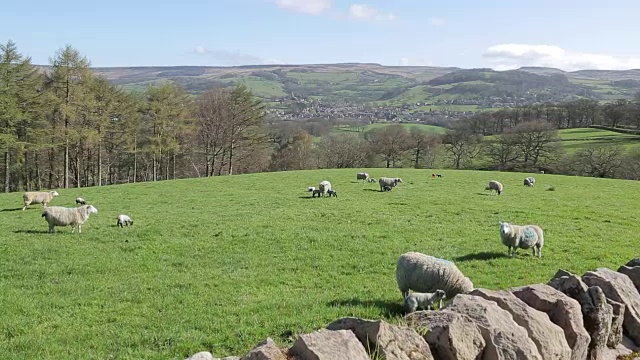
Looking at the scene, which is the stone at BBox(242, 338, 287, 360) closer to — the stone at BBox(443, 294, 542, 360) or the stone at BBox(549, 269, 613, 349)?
the stone at BBox(443, 294, 542, 360)

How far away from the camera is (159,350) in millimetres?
8391

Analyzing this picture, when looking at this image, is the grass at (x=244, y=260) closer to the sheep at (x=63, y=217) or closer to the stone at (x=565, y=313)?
the sheep at (x=63, y=217)

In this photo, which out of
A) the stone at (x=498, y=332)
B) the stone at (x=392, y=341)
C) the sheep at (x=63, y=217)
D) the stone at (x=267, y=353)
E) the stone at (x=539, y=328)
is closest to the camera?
the stone at (x=267, y=353)

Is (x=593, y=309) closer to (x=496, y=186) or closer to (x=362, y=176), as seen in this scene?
(x=496, y=186)

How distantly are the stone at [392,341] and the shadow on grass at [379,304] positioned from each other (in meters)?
4.42

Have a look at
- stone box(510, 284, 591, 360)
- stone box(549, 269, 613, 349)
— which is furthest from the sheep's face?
stone box(510, 284, 591, 360)

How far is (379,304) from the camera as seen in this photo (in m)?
10.4

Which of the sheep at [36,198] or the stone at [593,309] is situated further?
the sheep at [36,198]

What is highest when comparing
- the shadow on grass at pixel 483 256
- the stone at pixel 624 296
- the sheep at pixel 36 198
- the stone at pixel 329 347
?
the stone at pixel 329 347

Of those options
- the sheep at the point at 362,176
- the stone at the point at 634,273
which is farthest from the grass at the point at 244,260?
the sheep at the point at 362,176

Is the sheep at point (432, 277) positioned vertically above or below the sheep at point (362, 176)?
above

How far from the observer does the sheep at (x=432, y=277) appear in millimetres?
10234

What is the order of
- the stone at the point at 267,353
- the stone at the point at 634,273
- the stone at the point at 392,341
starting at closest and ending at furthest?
1. the stone at the point at 267,353
2. the stone at the point at 392,341
3. the stone at the point at 634,273

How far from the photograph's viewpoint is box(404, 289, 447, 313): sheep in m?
9.35
